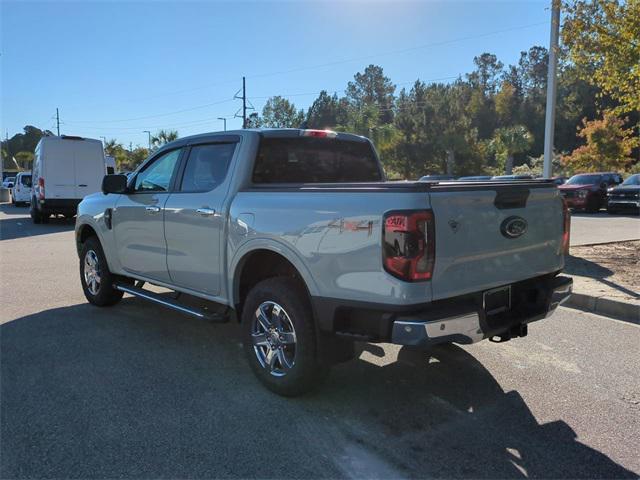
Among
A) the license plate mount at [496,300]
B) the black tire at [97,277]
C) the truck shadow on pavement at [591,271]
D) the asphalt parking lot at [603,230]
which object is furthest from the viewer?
the asphalt parking lot at [603,230]

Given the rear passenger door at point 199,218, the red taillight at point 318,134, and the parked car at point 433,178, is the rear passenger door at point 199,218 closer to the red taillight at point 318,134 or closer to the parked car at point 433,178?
the red taillight at point 318,134

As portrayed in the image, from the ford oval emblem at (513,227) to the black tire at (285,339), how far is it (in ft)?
4.60

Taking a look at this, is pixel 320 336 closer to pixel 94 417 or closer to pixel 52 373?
pixel 94 417

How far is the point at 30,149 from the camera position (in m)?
104

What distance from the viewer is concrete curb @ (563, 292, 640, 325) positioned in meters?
5.96

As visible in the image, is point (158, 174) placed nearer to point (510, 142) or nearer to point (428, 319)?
point (428, 319)

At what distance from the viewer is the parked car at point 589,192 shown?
21.2m

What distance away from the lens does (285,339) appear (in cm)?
374

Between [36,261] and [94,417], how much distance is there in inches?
292

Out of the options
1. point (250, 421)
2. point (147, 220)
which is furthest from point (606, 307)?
point (147, 220)

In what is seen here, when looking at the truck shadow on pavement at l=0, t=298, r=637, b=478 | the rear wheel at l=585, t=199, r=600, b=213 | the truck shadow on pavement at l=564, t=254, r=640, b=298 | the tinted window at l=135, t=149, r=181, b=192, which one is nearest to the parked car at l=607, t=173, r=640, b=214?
the rear wheel at l=585, t=199, r=600, b=213

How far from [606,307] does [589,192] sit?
16750 millimetres

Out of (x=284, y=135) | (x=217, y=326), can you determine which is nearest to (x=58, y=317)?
(x=217, y=326)

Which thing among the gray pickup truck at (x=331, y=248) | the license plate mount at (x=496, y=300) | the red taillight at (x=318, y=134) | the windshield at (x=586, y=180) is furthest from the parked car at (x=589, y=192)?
the license plate mount at (x=496, y=300)
